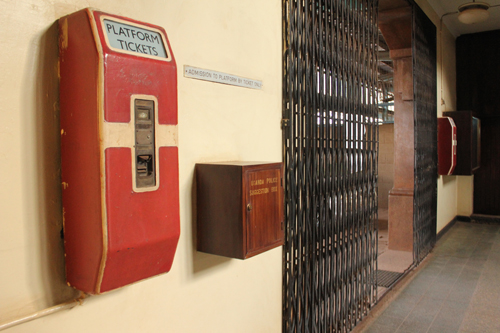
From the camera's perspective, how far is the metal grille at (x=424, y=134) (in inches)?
190

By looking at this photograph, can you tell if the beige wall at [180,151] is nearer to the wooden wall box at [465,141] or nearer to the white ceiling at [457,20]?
the white ceiling at [457,20]

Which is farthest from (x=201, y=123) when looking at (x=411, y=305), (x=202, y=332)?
(x=411, y=305)

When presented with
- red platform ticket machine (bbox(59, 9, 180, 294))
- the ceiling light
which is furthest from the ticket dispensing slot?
the ceiling light

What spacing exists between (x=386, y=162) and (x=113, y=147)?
9440 millimetres

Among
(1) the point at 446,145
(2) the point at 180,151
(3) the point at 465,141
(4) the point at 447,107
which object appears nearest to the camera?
(2) the point at 180,151

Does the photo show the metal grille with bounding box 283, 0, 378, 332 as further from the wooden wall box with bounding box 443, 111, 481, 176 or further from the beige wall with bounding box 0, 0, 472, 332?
the wooden wall box with bounding box 443, 111, 481, 176

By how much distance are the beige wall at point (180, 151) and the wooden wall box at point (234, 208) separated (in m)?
0.06

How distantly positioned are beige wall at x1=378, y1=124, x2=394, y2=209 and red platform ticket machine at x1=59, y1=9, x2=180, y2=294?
30.2 ft

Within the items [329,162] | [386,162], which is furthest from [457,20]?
[329,162]

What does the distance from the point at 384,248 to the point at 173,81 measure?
4.80 meters

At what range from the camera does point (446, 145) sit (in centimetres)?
595

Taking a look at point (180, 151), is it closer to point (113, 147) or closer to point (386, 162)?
point (113, 147)

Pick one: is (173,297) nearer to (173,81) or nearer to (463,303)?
(173,81)

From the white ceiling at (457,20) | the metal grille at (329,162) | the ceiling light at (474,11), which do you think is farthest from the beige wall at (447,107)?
the metal grille at (329,162)
